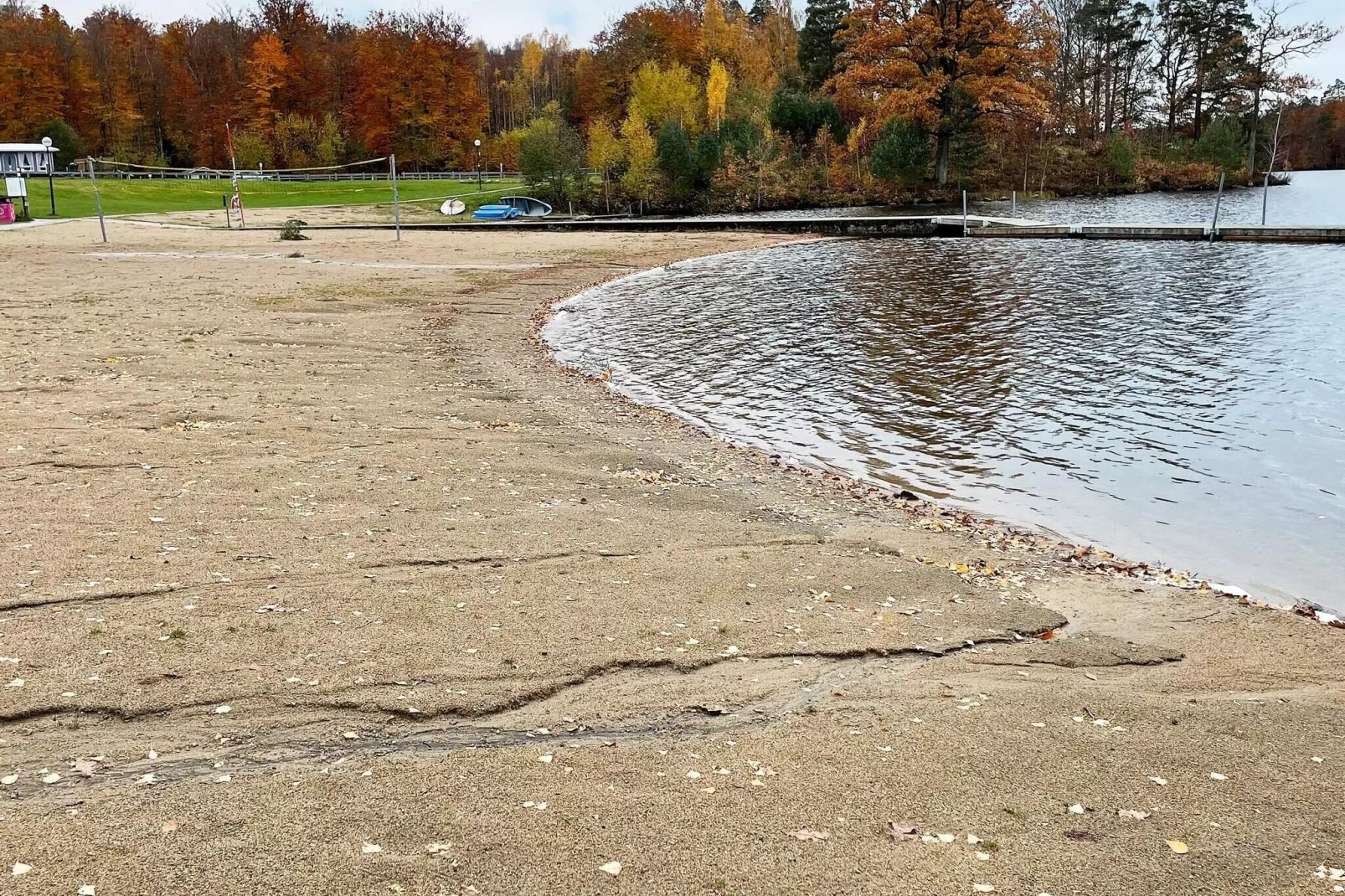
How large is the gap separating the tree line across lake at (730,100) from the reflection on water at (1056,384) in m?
34.5

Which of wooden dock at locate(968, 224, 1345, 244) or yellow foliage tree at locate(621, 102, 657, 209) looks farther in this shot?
yellow foliage tree at locate(621, 102, 657, 209)

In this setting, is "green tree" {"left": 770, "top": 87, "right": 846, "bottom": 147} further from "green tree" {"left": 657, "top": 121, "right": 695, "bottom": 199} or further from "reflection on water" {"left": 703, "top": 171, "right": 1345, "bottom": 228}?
"reflection on water" {"left": 703, "top": 171, "right": 1345, "bottom": 228}

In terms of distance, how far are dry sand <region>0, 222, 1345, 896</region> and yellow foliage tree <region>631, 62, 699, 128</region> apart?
2815 inches

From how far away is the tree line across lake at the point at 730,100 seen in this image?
65.2m

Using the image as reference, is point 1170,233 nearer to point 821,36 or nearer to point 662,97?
point 662,97

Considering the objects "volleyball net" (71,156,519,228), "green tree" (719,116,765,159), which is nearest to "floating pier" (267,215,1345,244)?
"volleyball net" (71,156,519,228)

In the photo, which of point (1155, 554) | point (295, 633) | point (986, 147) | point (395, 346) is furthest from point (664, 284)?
point (986, 147)

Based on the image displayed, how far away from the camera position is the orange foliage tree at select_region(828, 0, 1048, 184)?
2421 inches

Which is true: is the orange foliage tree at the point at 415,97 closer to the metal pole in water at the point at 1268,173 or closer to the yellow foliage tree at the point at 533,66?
the yellow foliage tree at the point at 533,66

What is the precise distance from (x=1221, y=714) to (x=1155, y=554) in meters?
4.19

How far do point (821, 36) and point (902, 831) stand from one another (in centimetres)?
8890

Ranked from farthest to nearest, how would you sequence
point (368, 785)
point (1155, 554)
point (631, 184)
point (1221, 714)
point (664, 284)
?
point (631, 184), point (664, 284), point (1155, 554), point (1221, 714), point (368, 785)

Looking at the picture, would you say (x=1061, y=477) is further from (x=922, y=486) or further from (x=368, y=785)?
(x=368, y=785)

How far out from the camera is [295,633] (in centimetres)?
605
